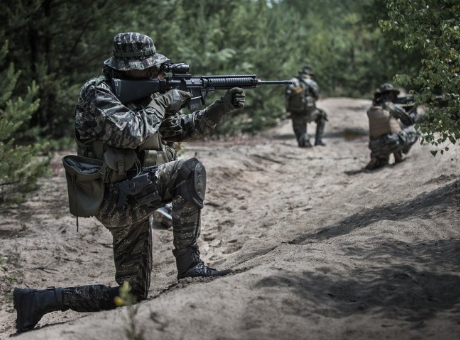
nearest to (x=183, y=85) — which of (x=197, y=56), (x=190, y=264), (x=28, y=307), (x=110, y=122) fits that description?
(x=110, y=122)

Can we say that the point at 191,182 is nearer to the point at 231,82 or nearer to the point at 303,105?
the point at 231,82

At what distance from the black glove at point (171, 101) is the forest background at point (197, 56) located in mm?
2502

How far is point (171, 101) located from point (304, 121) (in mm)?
12174

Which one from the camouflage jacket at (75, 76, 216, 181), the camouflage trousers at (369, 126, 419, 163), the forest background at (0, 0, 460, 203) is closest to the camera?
the camouflage jacket at (75, 76, 216, 181)

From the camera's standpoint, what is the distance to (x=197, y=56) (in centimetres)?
1914

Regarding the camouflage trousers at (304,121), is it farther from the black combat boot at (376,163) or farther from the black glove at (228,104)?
the black glove at (228,104)

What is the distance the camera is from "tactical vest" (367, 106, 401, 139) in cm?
1409

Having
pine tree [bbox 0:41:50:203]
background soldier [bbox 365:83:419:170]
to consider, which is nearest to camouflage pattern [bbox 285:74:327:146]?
background soldier [bbox 365:83:419:170]

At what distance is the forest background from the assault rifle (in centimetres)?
195

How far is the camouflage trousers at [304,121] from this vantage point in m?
18.5

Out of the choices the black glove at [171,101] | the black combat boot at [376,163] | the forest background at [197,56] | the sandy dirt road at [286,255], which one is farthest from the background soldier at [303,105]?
the black glove at [171,101]

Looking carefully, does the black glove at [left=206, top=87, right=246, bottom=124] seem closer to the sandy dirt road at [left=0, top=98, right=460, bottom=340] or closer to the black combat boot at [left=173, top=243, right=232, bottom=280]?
the black combat boot at [left=173, top=243, right=232, bottom=280]

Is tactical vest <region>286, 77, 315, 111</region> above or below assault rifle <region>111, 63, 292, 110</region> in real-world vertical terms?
below

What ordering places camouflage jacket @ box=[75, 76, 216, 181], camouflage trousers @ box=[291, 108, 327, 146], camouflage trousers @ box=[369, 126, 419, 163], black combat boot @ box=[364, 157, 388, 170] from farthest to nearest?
camouflage trousers @ box=[291, 108, 327, 146]
black combat boot @ box=[364, 157, 388, 170]
camouflage trousers @ box=[369, 126, 419, 163]
camouflage jacket @ box=[75, 76, 216, 181]
